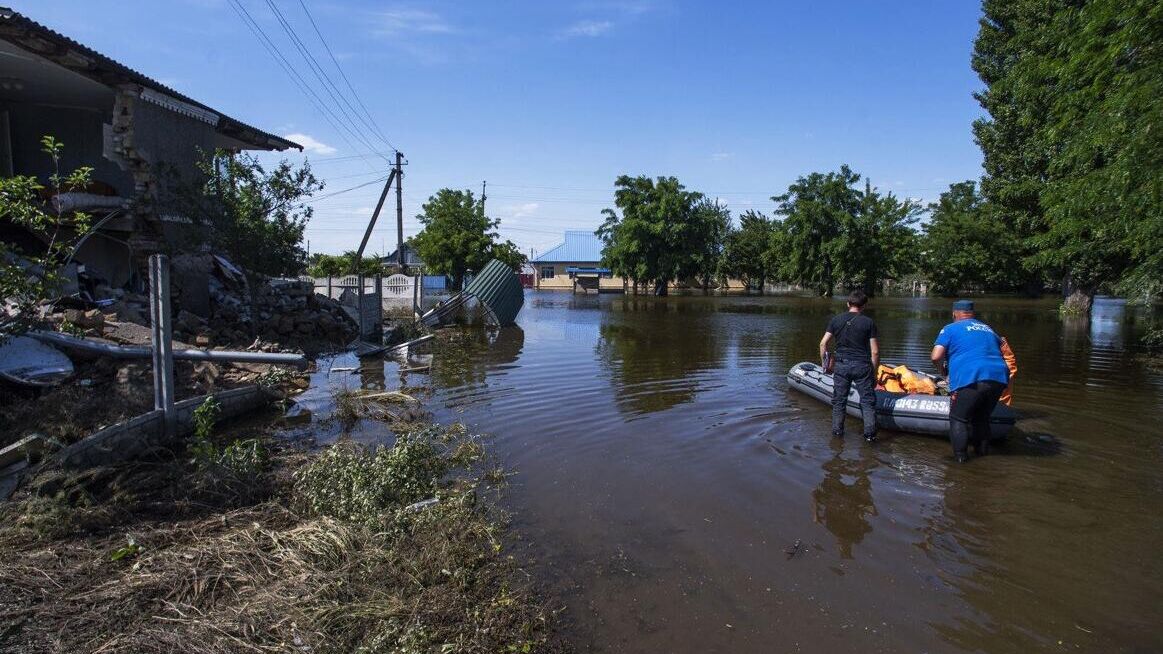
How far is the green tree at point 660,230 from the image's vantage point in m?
48.1

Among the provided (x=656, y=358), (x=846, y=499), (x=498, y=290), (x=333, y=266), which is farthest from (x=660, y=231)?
(x=846, y=499)

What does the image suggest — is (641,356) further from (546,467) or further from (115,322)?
(115,322)

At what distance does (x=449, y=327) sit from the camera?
20797 mm

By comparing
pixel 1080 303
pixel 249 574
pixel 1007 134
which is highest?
pixel 1007 134

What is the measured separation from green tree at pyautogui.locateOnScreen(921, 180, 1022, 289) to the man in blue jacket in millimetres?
48571

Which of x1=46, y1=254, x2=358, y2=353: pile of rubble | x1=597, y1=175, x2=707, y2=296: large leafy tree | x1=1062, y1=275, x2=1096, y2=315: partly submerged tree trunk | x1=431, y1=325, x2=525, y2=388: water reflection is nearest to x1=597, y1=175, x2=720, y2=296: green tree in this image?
x1=597, y1=175, x2=707, y2=296: large leafy tree

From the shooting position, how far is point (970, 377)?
6.46 m

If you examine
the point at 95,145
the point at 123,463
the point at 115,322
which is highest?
the point at 95,145

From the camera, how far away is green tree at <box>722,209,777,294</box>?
61812mm

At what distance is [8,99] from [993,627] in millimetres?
18538

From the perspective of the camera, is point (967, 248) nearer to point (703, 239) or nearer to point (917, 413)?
point (703, 239)

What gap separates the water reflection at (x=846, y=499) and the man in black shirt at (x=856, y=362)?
668mm

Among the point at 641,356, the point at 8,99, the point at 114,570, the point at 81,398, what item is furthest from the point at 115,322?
the point at 641,356

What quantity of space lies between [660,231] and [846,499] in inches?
1694
